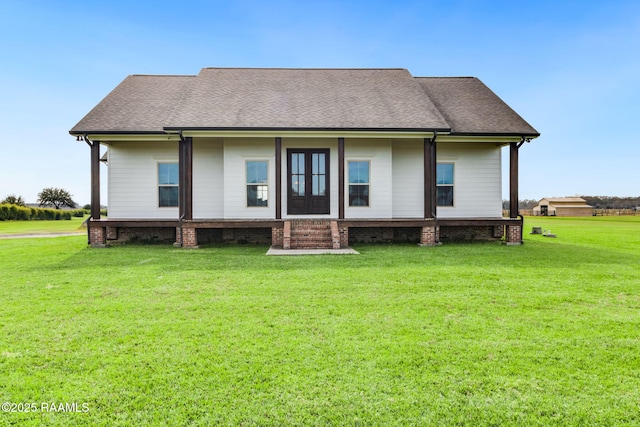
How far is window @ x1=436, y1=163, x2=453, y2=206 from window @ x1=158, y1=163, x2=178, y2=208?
30.1ft

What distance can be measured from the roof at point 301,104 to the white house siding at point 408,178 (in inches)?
46.2

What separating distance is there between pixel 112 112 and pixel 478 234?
13557 mm

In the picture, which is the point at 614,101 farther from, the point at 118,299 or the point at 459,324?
the point at 118,299

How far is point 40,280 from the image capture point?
6.31m

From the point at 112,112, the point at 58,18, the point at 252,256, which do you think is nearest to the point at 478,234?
the point at 252,256

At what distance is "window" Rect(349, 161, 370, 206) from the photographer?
1212cm

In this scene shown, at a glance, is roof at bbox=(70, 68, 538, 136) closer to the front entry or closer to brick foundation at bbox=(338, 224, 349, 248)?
the front entry

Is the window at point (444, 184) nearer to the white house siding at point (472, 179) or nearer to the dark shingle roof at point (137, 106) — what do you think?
the white house siding at point (472, 179)

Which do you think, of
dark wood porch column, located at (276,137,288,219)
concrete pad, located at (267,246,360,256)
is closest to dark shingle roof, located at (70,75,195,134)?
dark wood porch column, located at (276,137,288,219)

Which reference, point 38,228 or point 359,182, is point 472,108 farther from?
point 38,228

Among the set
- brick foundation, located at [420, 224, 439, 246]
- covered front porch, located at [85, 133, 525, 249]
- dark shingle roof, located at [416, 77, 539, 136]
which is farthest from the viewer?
dark shingle roof, located at [416, 77, 539, 136]

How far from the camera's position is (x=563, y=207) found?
53.9 metres

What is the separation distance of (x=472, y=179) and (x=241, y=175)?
8.06m

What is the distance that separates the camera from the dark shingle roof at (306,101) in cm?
1120
